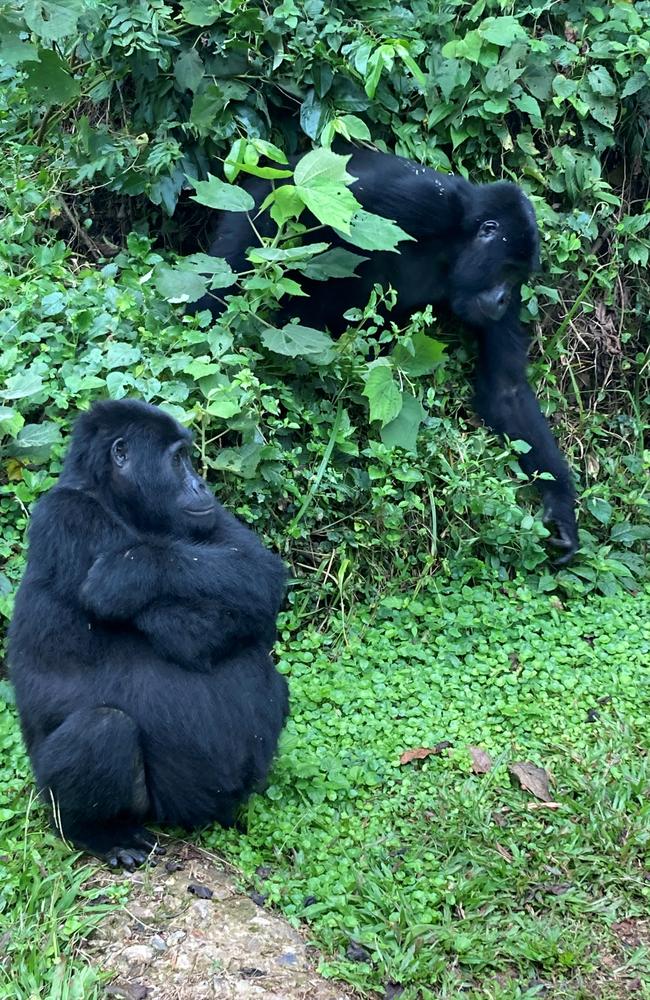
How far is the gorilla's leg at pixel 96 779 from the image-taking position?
333 centimetres

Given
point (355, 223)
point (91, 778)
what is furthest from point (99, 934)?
point (355, 223)

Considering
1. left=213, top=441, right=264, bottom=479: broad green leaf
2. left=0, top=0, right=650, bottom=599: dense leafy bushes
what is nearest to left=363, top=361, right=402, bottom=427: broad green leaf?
left=0, top=0, right=650, bottom=599: dense leafy bushes

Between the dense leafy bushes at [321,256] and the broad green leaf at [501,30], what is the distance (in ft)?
0.07

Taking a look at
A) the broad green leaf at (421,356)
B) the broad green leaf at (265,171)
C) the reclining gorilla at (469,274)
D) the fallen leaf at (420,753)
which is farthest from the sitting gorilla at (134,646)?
the reclining gorilla at (469,274)

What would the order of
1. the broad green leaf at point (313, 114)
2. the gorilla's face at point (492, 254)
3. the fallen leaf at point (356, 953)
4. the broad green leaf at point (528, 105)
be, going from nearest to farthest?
1. the fallen leaf at point (356, 953)
2. the broad green leaf at point (313, 114)
3. the gorilla's face at point (492, 254)
4. the broad green leaf at point (528, 105)

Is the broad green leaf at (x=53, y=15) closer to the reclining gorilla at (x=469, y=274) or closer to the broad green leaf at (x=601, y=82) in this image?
the reclining gorilla at (x=469, y=274)

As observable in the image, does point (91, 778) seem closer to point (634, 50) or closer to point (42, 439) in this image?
point (42, 439)

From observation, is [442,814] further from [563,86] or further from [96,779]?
[563,86]

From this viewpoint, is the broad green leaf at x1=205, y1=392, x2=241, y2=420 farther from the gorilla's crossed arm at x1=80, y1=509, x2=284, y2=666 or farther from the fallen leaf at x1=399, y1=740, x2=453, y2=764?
the fallen leaf at x1=399, y1=740, x2=453, y2=764

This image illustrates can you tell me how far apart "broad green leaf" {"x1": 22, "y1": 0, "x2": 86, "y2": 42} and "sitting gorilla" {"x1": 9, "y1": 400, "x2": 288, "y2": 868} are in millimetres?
2277

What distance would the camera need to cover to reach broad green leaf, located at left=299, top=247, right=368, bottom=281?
16.9ft

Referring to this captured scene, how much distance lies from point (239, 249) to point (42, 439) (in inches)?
65.1

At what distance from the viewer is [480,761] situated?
4172 mm

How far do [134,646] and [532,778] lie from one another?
166cm
